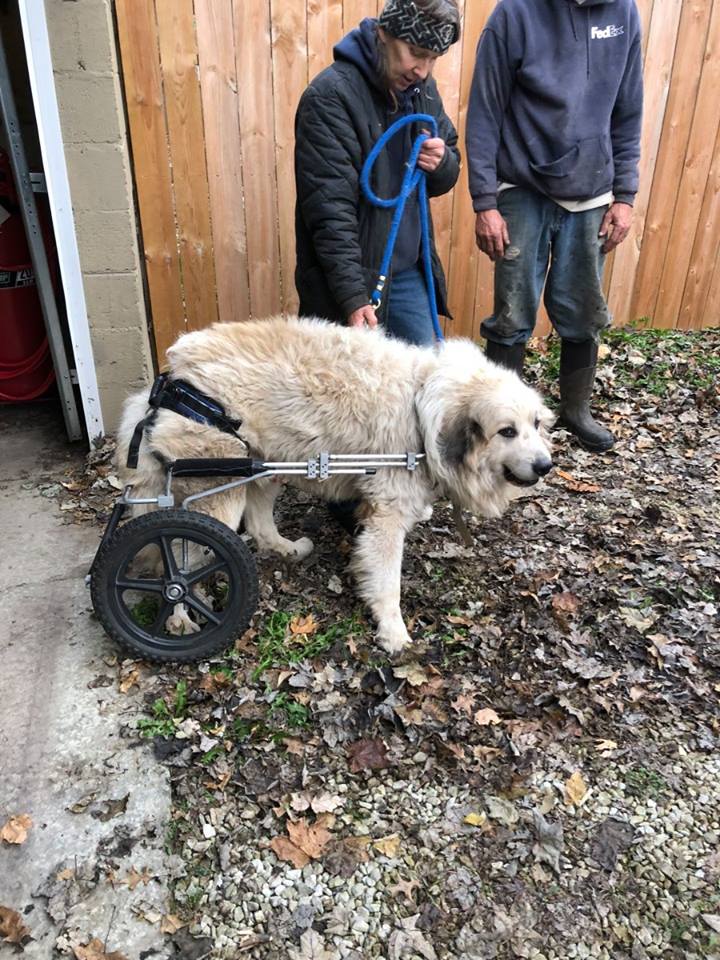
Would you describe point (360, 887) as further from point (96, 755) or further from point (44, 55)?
point (44, 55)

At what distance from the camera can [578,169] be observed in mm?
4211

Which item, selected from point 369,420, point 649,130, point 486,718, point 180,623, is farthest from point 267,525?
point 649,130

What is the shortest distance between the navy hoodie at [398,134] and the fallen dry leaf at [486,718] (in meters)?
2.36

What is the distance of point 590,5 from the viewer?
397 cm

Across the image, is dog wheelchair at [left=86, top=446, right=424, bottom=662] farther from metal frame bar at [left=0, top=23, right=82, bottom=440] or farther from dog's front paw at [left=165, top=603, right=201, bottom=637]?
metal frame bar at [left=0, top=23, right=82, bottom=440]

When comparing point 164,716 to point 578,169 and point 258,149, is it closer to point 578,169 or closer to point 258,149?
point 578,169

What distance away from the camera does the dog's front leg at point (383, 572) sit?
11.0ft

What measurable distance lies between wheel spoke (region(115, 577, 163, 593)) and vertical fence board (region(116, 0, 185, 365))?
2.91m

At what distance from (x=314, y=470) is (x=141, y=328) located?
2833mm

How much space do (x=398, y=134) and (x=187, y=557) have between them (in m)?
2.37

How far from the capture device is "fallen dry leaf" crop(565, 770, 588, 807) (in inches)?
104

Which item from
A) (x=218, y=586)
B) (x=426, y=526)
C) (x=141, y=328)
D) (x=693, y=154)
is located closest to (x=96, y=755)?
(x=218, y=586)

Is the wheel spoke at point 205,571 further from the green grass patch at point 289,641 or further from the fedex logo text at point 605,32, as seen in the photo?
the fedex logo text at point 605,32

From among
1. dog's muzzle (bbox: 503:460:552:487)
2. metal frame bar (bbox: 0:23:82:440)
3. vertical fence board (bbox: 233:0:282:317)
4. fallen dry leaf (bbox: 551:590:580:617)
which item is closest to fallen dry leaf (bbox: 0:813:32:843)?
dog's muzzle (bbox: 503:460:552:487)
